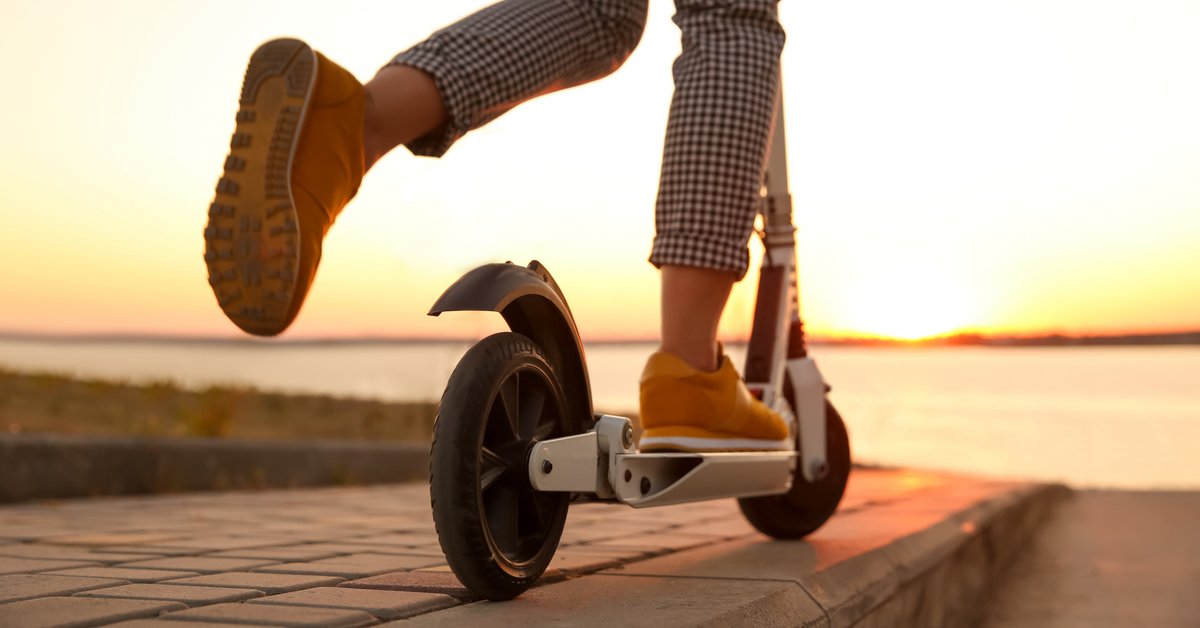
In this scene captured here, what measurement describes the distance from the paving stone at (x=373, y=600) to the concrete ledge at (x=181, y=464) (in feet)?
9.73

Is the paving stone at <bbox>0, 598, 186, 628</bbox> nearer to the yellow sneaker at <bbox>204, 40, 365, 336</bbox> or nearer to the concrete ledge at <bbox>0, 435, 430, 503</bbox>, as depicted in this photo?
the yellow sneaker at <bbox>204, 40, 365, 336</bbox>

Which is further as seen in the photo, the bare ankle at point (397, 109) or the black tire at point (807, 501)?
the black tire at point (807, 501)

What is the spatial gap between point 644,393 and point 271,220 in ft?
2.51

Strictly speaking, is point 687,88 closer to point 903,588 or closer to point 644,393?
point 644,393

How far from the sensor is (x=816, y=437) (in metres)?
2.85

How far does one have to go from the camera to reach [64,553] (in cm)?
247


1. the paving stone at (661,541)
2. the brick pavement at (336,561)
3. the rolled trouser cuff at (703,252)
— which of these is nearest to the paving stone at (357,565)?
the brick pavement at (336,561)

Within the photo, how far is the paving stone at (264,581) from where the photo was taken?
1905mm

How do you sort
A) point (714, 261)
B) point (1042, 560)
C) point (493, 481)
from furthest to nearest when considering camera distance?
point (1042, 560) < point (714, 261) < point (493, 481)

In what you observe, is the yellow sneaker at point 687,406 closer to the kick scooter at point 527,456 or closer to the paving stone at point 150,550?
the kick scooter at point 527,456

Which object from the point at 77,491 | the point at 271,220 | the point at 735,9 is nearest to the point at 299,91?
the point at 271,220

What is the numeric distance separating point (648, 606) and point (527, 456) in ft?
0.93

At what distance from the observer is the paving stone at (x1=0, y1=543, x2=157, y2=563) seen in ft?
7.70

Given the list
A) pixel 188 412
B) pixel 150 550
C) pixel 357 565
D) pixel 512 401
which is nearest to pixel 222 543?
pixel 150 550
